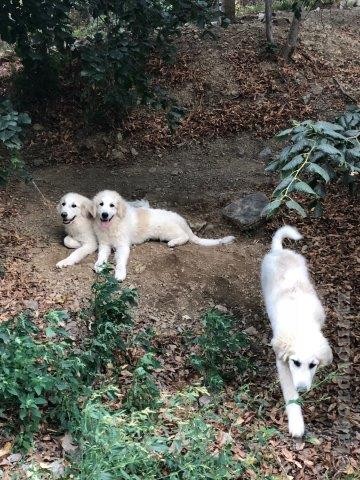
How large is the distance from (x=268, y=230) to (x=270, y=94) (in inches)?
128

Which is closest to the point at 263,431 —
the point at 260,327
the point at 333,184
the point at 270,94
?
the point at 260,327

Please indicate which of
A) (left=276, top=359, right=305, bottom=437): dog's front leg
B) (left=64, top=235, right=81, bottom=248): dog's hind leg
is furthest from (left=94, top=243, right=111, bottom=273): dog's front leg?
(left=276, top=359, right=305, bottom=437): dog's front leg

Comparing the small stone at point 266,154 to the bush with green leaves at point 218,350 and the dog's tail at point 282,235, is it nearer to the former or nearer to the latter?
the dog's tail at point 282,235

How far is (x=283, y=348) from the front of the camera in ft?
13.4

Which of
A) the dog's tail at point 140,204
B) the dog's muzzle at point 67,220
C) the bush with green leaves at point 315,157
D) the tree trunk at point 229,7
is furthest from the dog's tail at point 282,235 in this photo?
the tree trunk at point 229,7

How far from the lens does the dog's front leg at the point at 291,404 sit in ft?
13.5

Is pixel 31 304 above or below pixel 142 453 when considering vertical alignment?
below

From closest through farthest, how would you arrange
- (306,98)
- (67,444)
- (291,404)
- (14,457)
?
1. (14,457)
2. (67,444)
3. (291,404)
4. (306,98)

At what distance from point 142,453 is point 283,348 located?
4.59ft

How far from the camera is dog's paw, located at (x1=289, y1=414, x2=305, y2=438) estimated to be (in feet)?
13.4

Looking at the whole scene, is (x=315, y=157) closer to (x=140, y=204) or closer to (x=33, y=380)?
(x=33, y=380)

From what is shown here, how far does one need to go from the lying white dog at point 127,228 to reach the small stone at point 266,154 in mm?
2153

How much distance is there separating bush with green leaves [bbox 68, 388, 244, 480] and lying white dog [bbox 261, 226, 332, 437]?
68 cm

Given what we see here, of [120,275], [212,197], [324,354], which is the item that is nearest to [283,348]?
[324,354]
